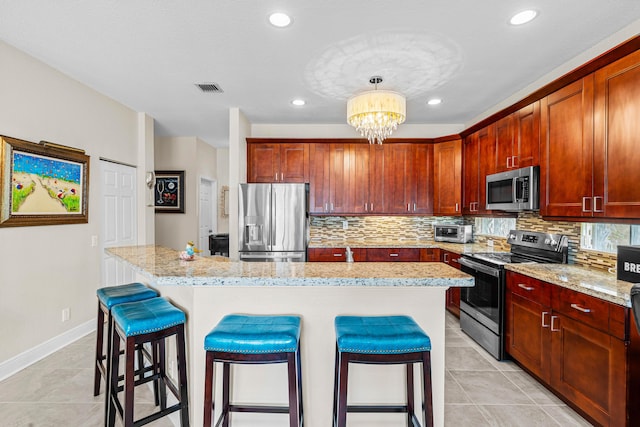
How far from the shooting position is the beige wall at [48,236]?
8.64 ft

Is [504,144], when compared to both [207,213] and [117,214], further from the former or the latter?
[207,213]

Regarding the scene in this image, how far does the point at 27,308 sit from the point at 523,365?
13.8ft

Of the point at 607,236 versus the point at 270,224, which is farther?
the point at 270,224

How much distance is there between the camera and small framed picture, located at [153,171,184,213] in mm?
5855

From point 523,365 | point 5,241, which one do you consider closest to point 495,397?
point 523,365

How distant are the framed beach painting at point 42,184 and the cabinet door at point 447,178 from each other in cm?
426

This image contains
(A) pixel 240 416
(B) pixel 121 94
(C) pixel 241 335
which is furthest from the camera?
(B) pixel 121 94

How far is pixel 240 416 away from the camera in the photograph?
1766 mm

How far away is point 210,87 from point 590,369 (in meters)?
3.90

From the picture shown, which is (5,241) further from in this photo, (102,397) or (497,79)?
(497,79)

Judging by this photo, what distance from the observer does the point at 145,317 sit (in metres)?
1.69

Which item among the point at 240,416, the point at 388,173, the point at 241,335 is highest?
the point at 388,173

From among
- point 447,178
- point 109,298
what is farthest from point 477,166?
point 109,298

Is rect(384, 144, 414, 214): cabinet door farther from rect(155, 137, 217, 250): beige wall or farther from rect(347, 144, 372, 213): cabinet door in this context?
rect(155, 137, 217, 250): beige wall
